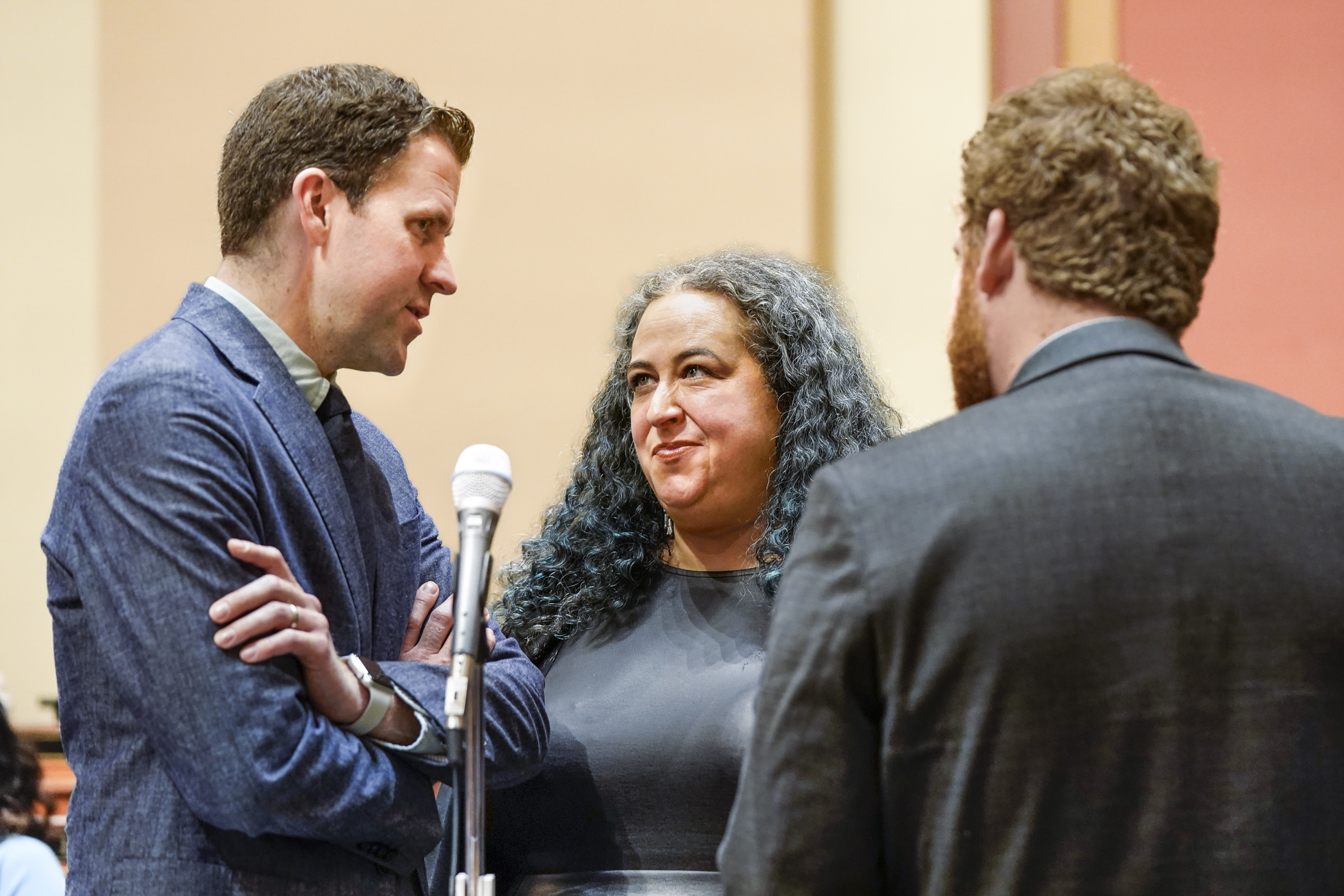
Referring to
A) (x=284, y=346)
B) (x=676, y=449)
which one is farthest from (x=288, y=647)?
(x=676, y=449)

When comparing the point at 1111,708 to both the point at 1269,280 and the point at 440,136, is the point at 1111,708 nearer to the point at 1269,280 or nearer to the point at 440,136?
the point at 440,136

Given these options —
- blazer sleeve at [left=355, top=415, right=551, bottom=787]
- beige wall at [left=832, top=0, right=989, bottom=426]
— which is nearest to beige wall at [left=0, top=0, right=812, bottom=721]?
beige wall at [left=832, top=0, right=989, bottom=426]

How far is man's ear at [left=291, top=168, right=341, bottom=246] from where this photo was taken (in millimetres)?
1813

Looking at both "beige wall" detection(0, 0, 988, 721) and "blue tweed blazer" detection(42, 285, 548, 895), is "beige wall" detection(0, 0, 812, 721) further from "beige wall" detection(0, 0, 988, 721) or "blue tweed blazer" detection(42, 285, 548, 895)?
"blue tweed blazer" detection(42, 285, 548, 895)

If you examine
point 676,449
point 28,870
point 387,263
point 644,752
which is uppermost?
point 387,263

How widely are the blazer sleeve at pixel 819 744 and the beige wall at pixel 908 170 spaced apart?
2.90m

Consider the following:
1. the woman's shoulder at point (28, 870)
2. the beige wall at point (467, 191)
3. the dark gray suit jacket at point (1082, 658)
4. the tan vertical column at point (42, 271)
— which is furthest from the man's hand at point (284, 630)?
the tan vertical column at point (42, 271)

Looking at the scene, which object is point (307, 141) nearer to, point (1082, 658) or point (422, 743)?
point (422, 743)

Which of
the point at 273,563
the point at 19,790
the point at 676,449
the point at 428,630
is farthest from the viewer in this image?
the point at 19,790

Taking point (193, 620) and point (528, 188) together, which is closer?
point (193, 620)

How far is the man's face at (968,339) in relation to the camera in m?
1.34

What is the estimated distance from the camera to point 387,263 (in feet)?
6.08

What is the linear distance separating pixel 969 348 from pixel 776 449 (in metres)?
1.11

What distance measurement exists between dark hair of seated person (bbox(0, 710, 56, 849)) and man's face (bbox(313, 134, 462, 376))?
1.75 m
